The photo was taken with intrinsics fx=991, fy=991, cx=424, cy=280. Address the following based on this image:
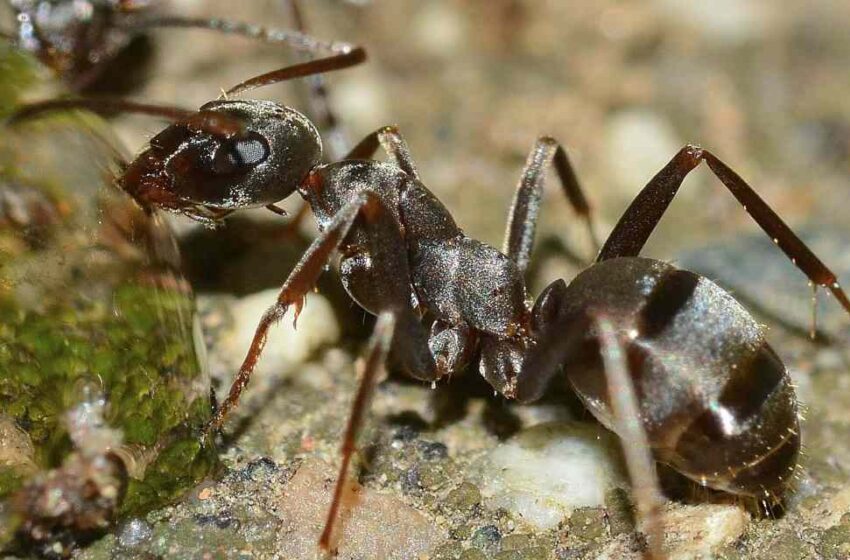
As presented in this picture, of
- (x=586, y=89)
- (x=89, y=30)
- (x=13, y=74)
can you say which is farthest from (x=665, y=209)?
(x=89, y=30)

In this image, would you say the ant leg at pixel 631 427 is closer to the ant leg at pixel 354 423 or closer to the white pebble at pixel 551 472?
the white pebble at pixel 551 472

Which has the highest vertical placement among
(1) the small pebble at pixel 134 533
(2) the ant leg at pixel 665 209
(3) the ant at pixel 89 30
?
(2) the ant leg at pixel 665 209

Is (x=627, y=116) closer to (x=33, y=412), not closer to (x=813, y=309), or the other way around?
(x=813, y=309)

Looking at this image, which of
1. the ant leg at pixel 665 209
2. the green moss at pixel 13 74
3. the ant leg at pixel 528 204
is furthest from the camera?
the ant leg at pixel 528 204

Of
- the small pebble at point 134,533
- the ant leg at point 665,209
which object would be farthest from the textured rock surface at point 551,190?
the ant leg at point 665,209

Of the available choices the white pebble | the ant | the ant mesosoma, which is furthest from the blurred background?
the white pebble

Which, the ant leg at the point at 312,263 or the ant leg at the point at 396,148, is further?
the ant leg at the point at 396,148

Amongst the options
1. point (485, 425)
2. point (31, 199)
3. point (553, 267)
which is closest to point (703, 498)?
point (485, 425)
